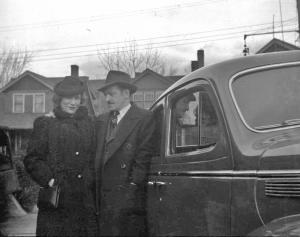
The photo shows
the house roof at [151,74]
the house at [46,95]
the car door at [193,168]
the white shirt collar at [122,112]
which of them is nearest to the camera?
the car door at [193,168]

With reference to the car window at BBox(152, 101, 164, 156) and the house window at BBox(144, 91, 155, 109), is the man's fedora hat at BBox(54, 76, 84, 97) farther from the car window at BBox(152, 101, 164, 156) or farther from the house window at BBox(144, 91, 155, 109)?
the house window at BBox(144, 91, 155, 109)

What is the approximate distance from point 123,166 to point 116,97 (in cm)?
78

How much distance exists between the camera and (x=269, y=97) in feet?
9.78

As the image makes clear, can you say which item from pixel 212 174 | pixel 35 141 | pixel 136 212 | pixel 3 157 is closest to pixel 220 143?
pixel 212 174

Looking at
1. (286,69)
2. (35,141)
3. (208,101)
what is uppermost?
(286,69)

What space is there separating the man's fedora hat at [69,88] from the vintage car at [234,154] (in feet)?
3.30

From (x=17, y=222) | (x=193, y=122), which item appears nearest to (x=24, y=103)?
(x=17, y=222)

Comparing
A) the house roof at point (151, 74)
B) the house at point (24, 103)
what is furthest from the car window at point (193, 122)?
the house roof at point (151, 74)

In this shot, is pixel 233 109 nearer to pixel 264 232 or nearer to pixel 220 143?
pixel 220 143

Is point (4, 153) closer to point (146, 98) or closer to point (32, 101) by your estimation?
point (146, 98)

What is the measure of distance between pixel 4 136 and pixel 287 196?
6226 millimetres

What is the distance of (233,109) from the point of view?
2.94 metres

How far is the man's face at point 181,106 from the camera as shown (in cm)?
362

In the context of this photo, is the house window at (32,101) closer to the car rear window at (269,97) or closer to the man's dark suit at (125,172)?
the man's dark suit at (125,172)
